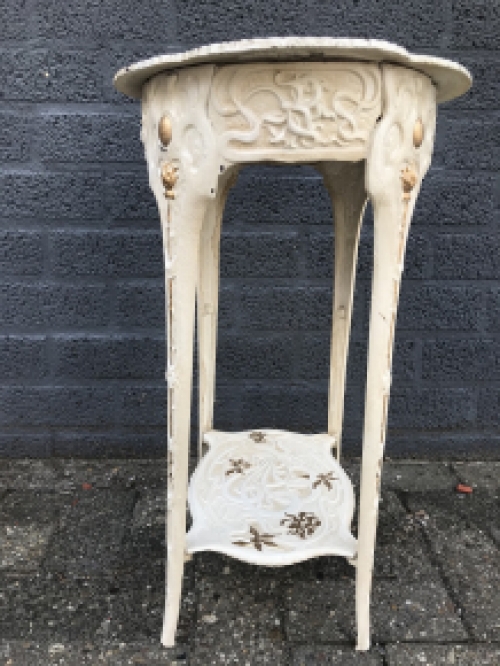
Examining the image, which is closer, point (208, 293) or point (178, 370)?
point (178, 370)

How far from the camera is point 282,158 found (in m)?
0.79

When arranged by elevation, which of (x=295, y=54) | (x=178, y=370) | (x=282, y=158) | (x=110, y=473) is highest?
(x=295, y=54)

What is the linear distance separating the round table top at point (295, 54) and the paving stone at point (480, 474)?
4.00 feet

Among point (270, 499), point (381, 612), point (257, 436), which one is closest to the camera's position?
point (381, 612)

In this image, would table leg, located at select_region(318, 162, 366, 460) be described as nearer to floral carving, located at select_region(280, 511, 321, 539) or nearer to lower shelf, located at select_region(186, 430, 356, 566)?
lower shelf, located at select_region(186, 430, 356, 566)

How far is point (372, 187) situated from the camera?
815 mm

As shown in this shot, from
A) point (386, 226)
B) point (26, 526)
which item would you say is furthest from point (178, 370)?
point (26, 526)

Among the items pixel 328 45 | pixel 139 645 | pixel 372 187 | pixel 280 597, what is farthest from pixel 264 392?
pixel 328 45

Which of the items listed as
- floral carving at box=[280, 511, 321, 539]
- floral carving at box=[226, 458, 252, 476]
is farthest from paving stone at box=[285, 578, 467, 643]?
floral carving at box=[226, 458, 252, 476]

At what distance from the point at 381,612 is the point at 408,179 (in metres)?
0.85

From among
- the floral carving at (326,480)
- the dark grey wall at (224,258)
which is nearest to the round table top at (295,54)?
the dark grey wall at (224,258)

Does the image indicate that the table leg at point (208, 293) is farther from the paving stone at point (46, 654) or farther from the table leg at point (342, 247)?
the paving stone at point (46, 654)

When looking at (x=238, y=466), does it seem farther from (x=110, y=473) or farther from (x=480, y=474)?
(x=480, y=474)

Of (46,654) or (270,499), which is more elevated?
(270,499)
